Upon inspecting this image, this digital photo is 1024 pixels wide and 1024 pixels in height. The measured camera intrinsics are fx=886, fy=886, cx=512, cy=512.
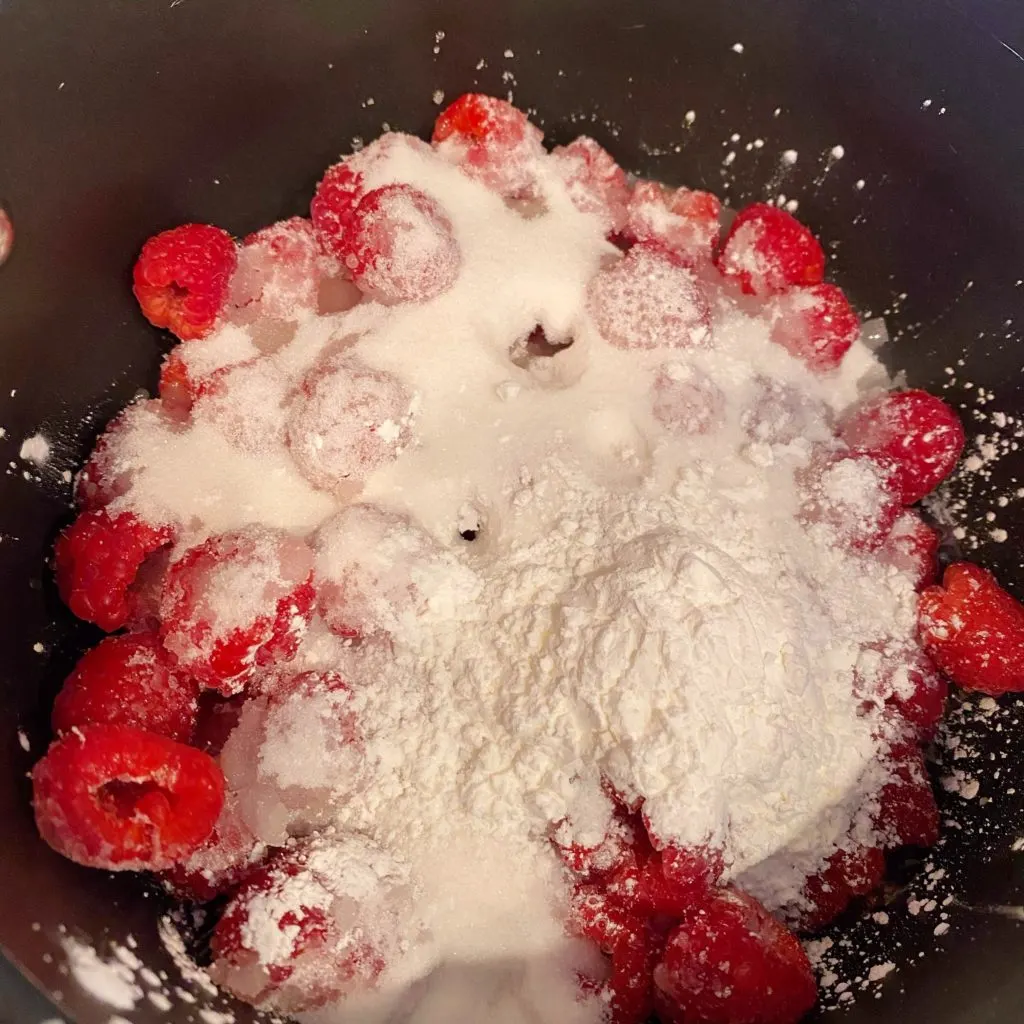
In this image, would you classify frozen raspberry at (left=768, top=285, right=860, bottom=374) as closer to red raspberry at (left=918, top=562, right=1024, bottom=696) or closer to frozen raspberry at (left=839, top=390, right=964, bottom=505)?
frozen raspberry at (left=839, top=390, right=964, bottom=505)

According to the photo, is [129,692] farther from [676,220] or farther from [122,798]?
[676,220]

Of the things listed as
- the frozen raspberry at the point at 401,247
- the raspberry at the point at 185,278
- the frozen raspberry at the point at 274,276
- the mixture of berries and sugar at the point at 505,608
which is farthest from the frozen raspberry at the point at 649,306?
the raspberry at the point at 185,278

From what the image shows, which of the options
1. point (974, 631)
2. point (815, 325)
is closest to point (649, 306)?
point (815, 325)

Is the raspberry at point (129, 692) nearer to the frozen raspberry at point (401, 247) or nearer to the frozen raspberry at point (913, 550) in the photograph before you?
the frozen raspberry at point (401, 247)

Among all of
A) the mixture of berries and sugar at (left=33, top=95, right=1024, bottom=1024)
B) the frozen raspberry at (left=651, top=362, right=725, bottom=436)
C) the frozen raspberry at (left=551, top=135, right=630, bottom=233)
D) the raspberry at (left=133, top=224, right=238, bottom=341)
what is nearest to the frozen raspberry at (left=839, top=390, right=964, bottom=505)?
the mixture of berries and sugar at (left=33, top=95, right=1024, bottom=1024)

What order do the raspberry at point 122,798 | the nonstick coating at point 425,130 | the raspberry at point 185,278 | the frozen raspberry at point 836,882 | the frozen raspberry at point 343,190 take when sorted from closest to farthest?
1. the raspberry at point 122,798
2. the nonstick coating at point 425,130
3. the frozen raspberry at point 836,882
4. the raspberry at point 185,278
5. the frozen raspberry at point 343,190

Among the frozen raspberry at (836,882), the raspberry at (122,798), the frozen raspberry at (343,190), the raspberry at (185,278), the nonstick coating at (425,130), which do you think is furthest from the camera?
the frozen raspberry at (343,190)
